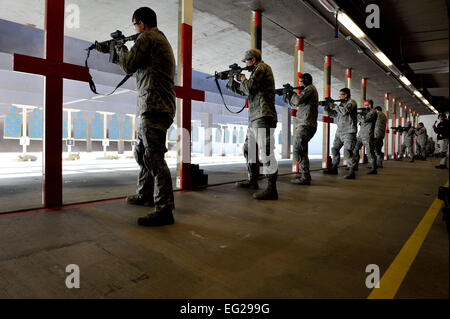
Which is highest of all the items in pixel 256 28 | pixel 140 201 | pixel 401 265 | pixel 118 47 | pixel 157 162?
pixel 256 28

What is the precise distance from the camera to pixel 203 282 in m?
1.38

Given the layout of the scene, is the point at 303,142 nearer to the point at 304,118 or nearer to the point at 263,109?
the point at 304,118

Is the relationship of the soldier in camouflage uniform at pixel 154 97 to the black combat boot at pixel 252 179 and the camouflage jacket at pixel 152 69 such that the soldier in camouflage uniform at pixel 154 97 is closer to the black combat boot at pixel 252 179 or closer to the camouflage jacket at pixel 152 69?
the camouflage jacket at pixel 152 69

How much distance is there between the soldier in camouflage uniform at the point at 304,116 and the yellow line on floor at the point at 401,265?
2370 mm

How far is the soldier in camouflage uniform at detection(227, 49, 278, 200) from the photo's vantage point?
3383 mm

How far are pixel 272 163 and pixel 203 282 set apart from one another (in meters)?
2.23

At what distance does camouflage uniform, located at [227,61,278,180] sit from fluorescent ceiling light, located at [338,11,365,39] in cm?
247

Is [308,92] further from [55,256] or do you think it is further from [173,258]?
[55,256]

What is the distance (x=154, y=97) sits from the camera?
2354 millimetres

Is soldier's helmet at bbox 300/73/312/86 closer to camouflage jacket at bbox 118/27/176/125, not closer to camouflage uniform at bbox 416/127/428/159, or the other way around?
camouflage jacket at bbox 118/27/176/125

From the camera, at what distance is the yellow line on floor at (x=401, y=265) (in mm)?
1295

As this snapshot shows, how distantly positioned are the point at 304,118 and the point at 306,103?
0.85 ft

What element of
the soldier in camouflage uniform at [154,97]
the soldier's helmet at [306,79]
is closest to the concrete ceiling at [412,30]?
the soldier's helmet at [306,79]

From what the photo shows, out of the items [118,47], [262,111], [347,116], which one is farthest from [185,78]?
[347,116]
